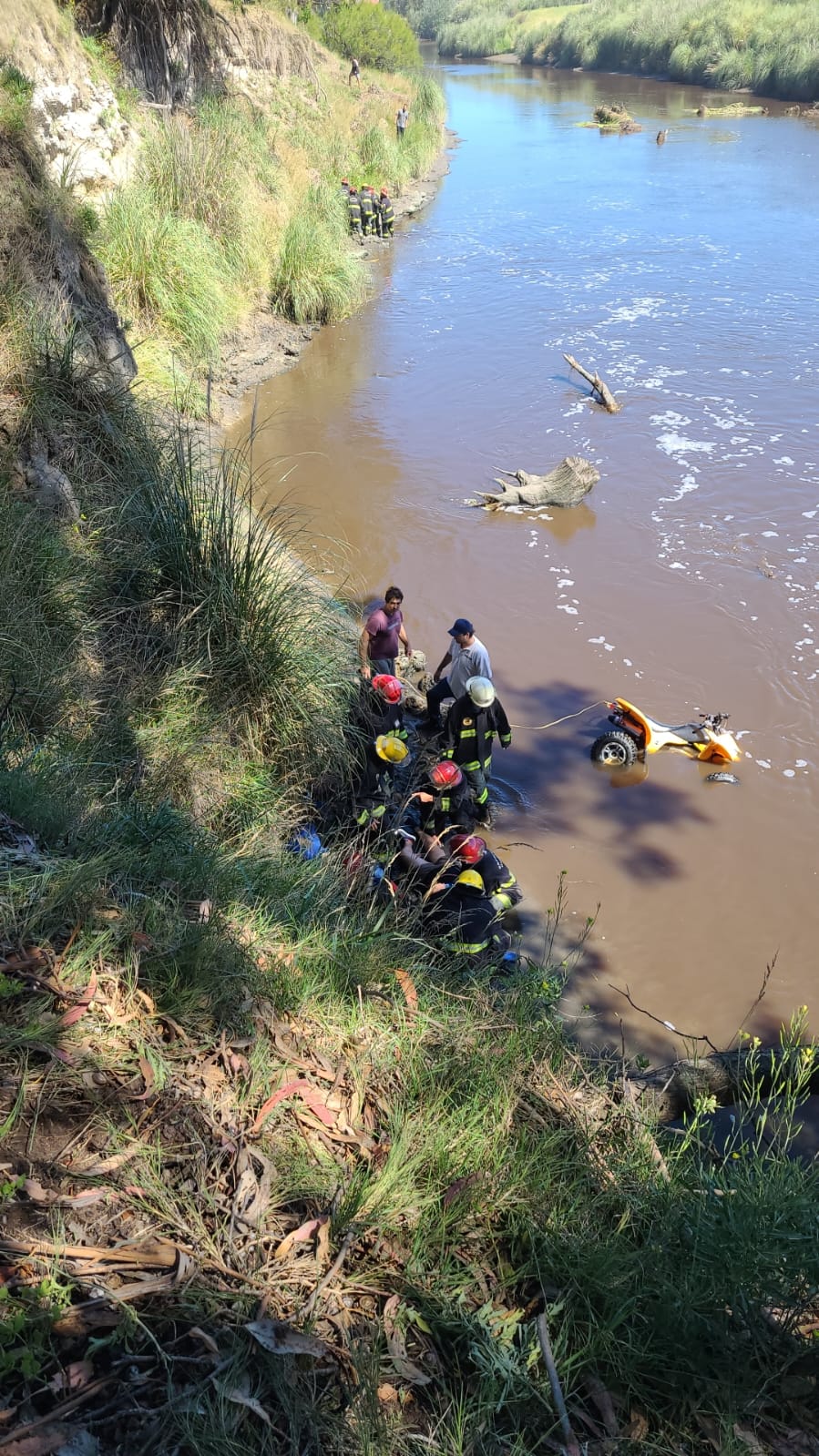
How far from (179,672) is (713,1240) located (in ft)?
13.5

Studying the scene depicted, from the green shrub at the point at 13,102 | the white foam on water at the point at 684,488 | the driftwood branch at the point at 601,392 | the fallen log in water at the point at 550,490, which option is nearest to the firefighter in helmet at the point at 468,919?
the fallen log in water at the point at 550,490

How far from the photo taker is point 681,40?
54281mm

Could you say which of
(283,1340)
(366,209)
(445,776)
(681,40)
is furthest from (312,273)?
(681,40)

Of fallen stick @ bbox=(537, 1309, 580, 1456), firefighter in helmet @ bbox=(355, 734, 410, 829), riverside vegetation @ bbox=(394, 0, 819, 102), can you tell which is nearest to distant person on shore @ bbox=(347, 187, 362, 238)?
firefighter in helmet @ bbox=(355, 734, 410, 829)

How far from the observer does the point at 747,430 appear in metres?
13.9

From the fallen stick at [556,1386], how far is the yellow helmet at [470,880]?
2.69 m

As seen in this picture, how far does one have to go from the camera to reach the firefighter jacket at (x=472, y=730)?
647 cm

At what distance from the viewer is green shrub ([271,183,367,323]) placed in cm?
1609

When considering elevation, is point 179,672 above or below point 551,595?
above

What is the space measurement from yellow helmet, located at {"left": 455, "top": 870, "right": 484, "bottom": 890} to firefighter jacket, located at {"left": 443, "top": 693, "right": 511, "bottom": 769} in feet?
4.94

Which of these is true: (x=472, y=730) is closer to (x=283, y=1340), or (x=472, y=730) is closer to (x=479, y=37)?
(x=283, y=1340)

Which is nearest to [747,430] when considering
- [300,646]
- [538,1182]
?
[300,646]

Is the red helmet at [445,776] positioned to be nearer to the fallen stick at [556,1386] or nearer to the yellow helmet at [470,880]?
the yellow helmet at [470,880]

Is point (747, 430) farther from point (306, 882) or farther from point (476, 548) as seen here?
point (306, 882)
